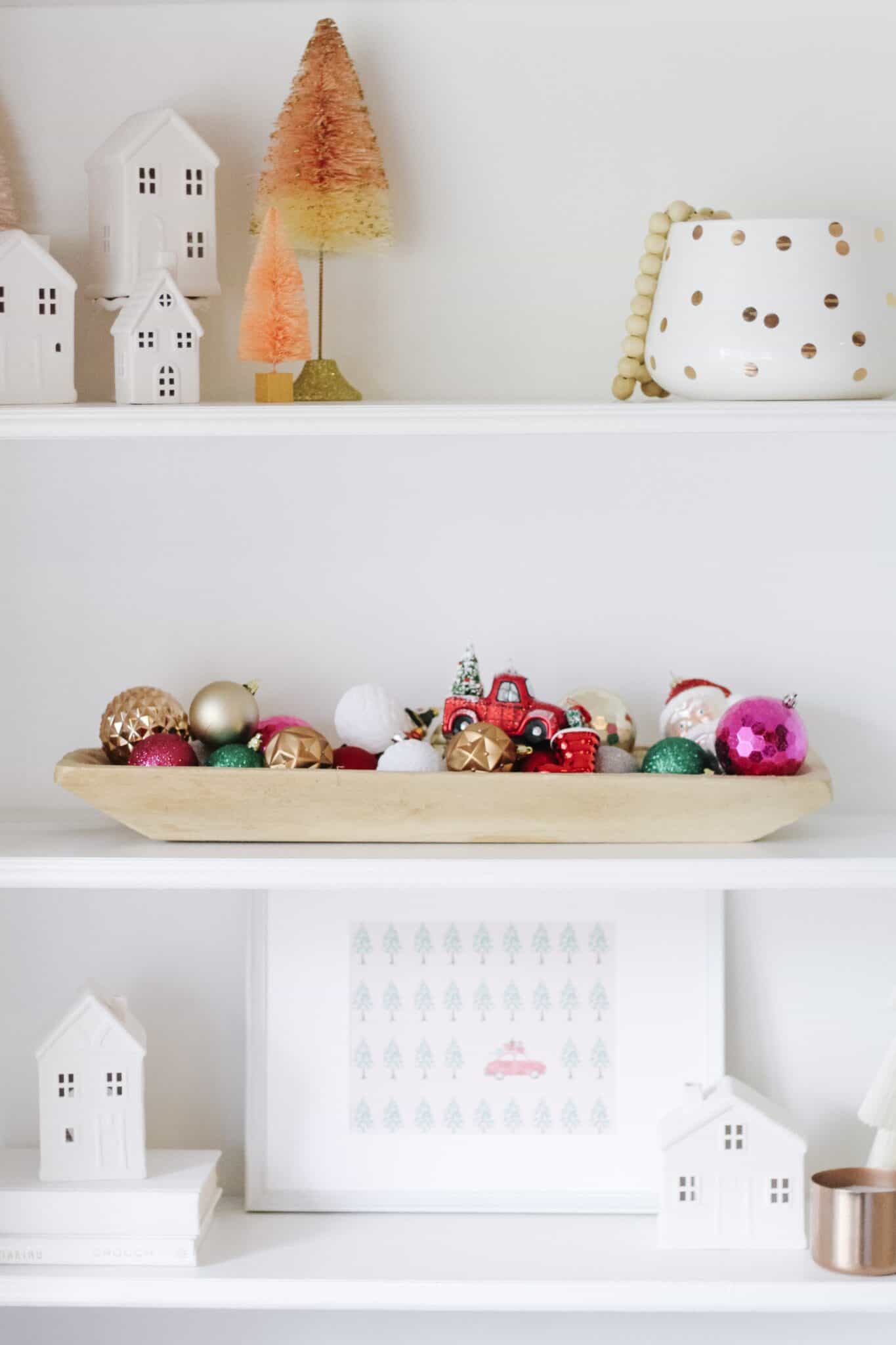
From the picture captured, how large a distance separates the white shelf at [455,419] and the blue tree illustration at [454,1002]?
0.50m

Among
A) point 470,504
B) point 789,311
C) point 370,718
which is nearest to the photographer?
point 789,311

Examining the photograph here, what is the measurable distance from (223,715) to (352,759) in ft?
0.37

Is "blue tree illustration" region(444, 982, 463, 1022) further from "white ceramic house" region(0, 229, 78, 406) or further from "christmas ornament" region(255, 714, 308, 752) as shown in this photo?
"white ceramic house" region(0, 229, 78, 406)

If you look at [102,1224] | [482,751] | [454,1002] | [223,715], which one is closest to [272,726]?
[223,715]

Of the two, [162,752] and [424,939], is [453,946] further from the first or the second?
[162,752]

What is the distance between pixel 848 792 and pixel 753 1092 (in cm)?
27

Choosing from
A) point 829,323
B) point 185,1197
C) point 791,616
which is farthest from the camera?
point 791,616

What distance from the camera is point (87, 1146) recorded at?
1.25 metres

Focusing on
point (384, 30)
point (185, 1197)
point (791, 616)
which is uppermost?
point (384, 30)

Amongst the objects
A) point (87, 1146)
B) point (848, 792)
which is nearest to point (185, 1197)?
point (87, 1146)

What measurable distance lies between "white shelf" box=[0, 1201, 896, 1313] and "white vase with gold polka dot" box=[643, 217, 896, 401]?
686 mm

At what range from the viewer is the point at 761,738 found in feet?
3.84

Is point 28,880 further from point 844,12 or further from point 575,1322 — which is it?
point 844,12

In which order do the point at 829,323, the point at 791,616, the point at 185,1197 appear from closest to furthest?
1. the point at 829,323
2. the point at 185,1197
3. the point at 791,616
